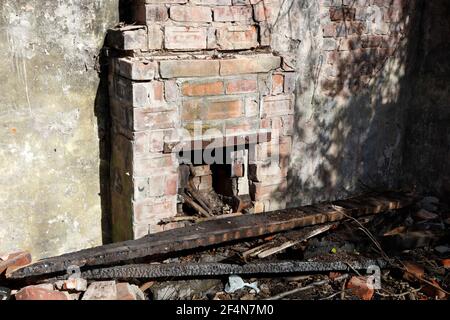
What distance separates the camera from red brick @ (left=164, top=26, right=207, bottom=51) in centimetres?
359

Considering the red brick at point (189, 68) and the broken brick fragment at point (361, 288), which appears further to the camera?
the red brick at point (189, 68)

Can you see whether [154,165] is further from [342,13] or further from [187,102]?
[342,13]

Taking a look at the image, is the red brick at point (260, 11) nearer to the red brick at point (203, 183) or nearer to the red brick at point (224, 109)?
the red brick at point (224, 109)

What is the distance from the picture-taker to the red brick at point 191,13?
3566 millimetres

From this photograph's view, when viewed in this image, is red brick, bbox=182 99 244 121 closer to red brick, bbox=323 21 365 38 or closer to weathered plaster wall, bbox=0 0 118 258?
weathered plaster wall, bbox=0 0 118 258

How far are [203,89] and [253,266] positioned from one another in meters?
1.19

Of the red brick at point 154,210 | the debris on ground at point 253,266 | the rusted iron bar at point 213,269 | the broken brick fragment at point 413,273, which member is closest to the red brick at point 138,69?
the red brick at point 154,210

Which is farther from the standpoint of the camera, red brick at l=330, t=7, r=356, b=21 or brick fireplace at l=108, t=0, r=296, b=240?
red brick at l=330, t=7, r=356, b=21

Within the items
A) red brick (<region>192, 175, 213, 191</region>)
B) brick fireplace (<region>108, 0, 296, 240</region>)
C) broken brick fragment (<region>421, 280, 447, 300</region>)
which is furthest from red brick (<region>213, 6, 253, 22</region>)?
broken brick fragment (<region>421, 280, 447, 300</region>)

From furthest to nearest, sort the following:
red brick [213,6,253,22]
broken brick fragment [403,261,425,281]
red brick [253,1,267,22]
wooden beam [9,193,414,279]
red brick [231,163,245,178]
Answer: red brick [231,163,245,178] → red brick [253,1,267,22] → red brick [213,6,253,22] → broken brick fragment [403,261,425,281] → wooden beam [9,193,414,279]

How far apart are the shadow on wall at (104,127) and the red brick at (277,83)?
1089 mm

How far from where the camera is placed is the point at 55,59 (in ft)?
11.8

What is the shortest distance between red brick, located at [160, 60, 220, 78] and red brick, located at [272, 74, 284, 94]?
0.48m

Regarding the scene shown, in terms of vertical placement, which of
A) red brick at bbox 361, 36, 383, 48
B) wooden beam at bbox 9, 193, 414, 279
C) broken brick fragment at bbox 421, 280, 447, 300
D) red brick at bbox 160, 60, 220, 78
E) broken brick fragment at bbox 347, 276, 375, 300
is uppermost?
red brick at bbox 361, 36, 383, 48
